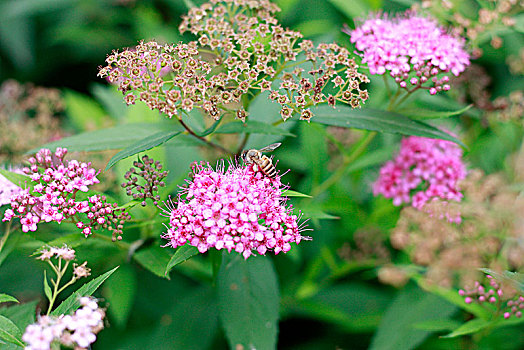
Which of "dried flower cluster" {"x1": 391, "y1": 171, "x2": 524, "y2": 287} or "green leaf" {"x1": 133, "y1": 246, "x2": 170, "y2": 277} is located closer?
"green leaf" {"x1": 133, "y1": 246, "x2": 170, "y2": 277}

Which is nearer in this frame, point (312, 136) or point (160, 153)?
point (160, 153)

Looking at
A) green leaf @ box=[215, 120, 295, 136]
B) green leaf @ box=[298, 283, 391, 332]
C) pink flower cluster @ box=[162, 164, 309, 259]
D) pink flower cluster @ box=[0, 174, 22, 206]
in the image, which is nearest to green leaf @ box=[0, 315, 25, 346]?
pink flower cluster @ box=[0, 174, 22, 206]

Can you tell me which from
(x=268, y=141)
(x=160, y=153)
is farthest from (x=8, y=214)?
(x=268, y=141)

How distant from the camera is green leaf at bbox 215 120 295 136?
1947 millimetres

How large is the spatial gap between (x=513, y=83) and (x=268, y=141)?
249cm

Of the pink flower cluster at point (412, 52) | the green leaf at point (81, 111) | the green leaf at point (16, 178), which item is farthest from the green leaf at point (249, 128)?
the green leaf at point (81, 111)

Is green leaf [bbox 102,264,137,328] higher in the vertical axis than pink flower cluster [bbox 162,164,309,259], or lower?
lower

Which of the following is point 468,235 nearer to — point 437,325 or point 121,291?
point 437,325

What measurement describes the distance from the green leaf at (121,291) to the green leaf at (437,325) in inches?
51.4

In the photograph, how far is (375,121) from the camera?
6.90 ft

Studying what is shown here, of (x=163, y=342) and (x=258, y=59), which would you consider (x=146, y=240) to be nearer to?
(x=163, y=342)

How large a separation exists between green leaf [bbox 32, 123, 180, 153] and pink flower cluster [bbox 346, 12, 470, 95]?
0.88 m

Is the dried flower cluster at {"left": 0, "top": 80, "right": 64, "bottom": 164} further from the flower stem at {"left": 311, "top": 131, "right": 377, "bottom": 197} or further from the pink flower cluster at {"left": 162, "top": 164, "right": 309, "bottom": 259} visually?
the flower stem at {"left": 311, "top": 131, "right": 377, "bottom": 197}

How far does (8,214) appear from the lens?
5.78ft
